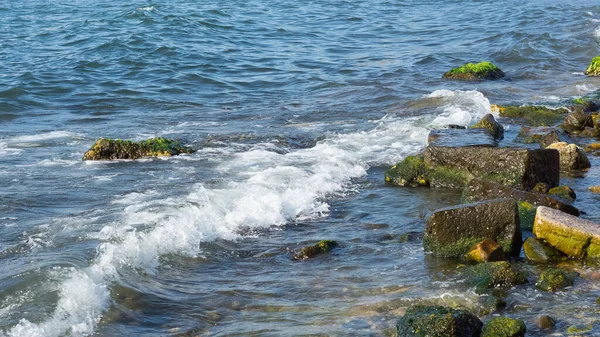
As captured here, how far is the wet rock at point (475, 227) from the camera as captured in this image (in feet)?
28.4

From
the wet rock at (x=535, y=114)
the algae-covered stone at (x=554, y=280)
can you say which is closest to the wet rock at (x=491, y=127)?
the wet rock at (x=535, y=114)

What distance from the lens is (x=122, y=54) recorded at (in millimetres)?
24906

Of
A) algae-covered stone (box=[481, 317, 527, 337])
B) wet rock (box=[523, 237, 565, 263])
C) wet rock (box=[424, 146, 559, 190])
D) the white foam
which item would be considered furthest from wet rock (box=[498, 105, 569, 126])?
algae-covered stone (box=[481, 317, 527, 337])

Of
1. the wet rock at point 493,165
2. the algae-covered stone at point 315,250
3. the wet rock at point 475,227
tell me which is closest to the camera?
the wet rock at point 475,227

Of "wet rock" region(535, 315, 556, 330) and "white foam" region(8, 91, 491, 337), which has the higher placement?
"wet rock" region(535, 315, 556, 330)

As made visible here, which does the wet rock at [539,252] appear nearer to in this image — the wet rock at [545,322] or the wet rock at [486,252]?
the wet rock at [486,252]

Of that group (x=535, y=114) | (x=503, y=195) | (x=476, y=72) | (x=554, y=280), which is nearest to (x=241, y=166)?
(x=503, y=195)

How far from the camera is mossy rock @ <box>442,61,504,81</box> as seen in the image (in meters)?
20.8

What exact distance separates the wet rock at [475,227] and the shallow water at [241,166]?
0.30 m

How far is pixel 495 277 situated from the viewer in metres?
7.83

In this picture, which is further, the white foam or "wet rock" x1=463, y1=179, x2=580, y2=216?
"wet rock" x1=463, y1=179, x2=580, y2=216

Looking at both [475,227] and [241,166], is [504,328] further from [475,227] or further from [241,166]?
[241,166]

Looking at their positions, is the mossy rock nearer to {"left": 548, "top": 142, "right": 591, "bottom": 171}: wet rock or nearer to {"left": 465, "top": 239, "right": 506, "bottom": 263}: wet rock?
{"left": 548, "top": 142, "right": 591, "bottom": 171}: wet rock

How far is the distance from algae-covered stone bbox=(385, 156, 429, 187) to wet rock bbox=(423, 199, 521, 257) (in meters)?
3.17
